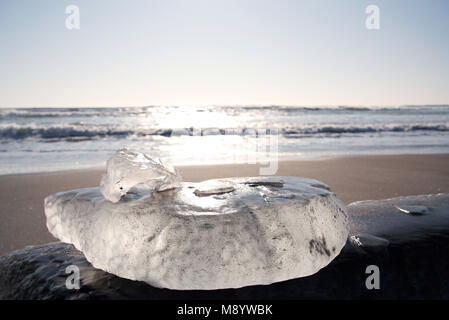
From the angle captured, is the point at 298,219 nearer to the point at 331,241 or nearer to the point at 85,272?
the point at 331,241

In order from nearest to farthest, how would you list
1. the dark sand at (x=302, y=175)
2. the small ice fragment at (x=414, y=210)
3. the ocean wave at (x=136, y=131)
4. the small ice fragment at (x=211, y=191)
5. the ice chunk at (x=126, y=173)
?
the ice chunk at (x=126, y=173) → the small ice fragment at (x=211, y=191) → the small ice fragment at (x=414, y=210) → the dark sand at (x=302, y=175) → the ocean wave at (x=136, y=131)

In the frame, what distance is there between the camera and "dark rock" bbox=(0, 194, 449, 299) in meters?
1.23

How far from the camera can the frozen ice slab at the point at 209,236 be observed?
46.7 inches

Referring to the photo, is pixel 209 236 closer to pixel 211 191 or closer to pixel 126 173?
pixel 211 191

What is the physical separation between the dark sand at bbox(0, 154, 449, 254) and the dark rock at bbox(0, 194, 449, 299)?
1157mm

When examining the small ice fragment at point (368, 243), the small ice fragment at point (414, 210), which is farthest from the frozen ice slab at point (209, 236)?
the small ice fragment at point (414, 210)

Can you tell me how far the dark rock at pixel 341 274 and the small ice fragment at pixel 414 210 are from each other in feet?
0.35

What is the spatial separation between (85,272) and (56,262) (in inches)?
8.5

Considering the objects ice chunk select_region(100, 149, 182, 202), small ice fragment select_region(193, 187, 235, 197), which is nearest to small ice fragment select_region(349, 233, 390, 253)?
small ice fragment select_region(193, 187, 235, 197)

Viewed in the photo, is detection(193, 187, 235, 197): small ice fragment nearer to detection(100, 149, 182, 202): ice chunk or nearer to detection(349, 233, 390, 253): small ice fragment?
detection(100, 149, 182, 202): ice chunk

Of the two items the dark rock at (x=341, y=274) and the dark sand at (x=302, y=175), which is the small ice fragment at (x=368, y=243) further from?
the dark sand at (x=302, y=175)

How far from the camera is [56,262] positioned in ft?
4.94

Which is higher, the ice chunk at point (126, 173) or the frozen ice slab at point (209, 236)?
the ice chunk at point (126, 173)
